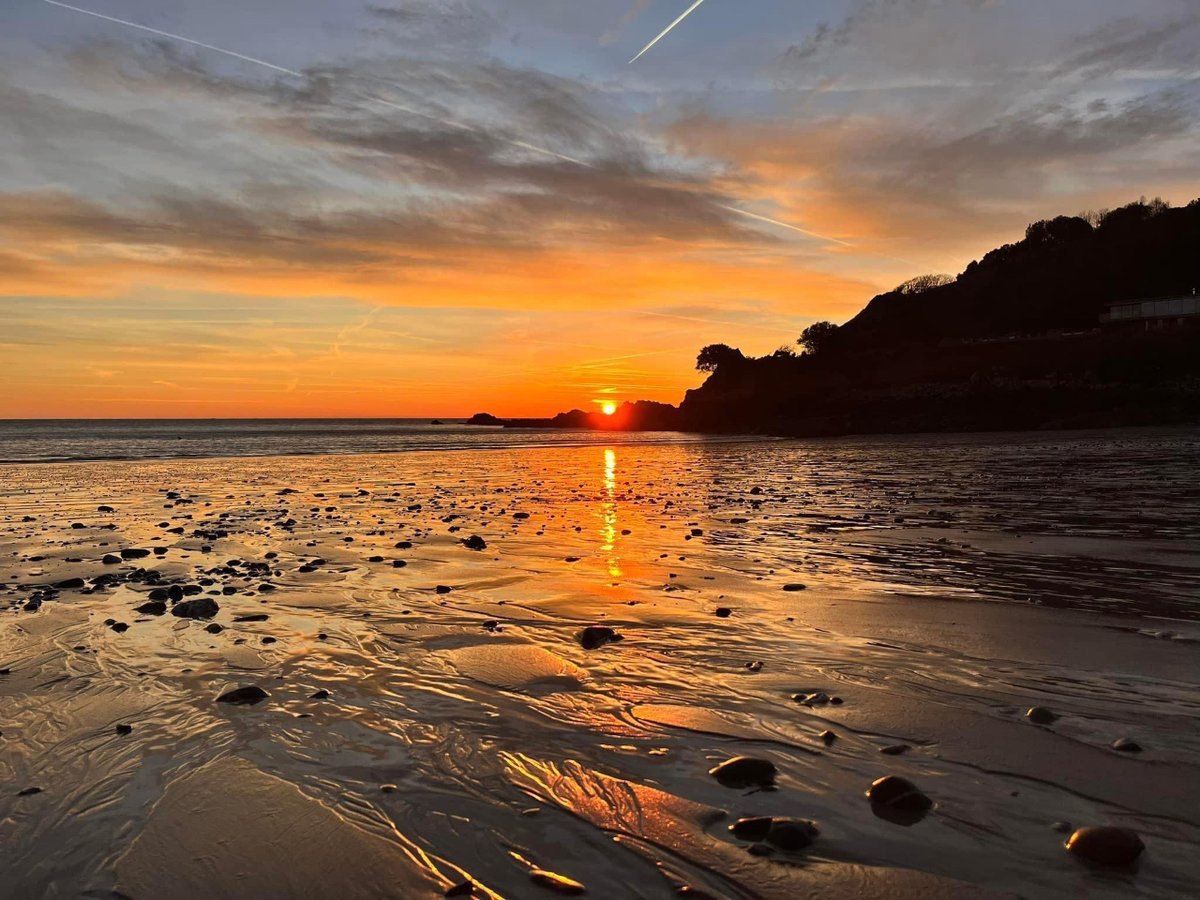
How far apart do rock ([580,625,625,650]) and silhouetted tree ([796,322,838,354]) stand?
11538 cm

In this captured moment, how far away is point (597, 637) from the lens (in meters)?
6.98

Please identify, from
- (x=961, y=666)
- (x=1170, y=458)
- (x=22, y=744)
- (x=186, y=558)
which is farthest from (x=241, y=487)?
(x=1170, y=458)

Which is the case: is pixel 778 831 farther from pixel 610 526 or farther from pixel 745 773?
pixel 610 526

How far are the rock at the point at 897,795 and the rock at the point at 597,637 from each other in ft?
10.9

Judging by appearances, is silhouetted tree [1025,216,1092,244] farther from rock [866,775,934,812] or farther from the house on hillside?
rock [866,775,934,812]

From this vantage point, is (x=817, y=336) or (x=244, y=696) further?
(x=817, y=336)

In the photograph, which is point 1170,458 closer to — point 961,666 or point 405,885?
point 961,666

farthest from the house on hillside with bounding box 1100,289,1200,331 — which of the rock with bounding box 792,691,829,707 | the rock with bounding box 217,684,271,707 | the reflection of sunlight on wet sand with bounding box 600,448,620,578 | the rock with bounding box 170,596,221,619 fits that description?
the rock with bounding box 217,684,271,707

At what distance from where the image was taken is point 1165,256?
4395 inches

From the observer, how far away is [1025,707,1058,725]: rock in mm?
4668

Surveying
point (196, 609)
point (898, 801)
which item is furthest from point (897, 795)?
point (196, 609)

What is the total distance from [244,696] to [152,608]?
3648 mm

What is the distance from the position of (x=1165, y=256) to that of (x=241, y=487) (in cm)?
13356

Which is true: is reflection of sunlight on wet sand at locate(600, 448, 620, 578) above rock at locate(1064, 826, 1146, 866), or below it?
below
